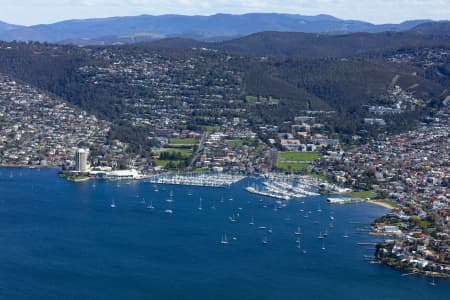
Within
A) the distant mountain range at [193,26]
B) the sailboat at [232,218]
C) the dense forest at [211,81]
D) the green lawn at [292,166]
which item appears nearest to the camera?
the sailboat at [232,218]

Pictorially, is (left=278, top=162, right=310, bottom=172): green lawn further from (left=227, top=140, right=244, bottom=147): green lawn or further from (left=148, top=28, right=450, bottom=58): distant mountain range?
(left=148, top=28, right=450, bottom=58): distant mountain range

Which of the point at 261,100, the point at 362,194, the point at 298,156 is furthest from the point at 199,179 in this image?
the point at 261,100

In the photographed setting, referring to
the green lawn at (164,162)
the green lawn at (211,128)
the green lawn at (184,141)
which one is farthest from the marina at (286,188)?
the green lawn at (211,128)

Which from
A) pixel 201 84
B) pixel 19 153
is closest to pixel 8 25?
pixel 201 84

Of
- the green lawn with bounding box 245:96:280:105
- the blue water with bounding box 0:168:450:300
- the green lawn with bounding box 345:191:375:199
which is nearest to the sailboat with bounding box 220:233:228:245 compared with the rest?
the blue water with bounding box 0:168:450:300

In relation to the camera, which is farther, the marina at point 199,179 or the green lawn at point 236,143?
the green lawn at point 236,143

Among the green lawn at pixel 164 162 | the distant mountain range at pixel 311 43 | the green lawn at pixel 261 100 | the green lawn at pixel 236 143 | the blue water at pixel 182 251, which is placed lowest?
the green lawn at pixel 164 162

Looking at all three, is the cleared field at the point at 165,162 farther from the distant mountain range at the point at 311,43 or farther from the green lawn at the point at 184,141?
the distant mountain range at the point at 311,43

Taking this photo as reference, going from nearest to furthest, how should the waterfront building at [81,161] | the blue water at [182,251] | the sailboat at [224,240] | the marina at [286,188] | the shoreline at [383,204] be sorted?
the blue water at [182,251] < the sailboat at [224,240] < the shoreline at [383,204] < the marina at [286,188] < the waterfront building at [81,161]
